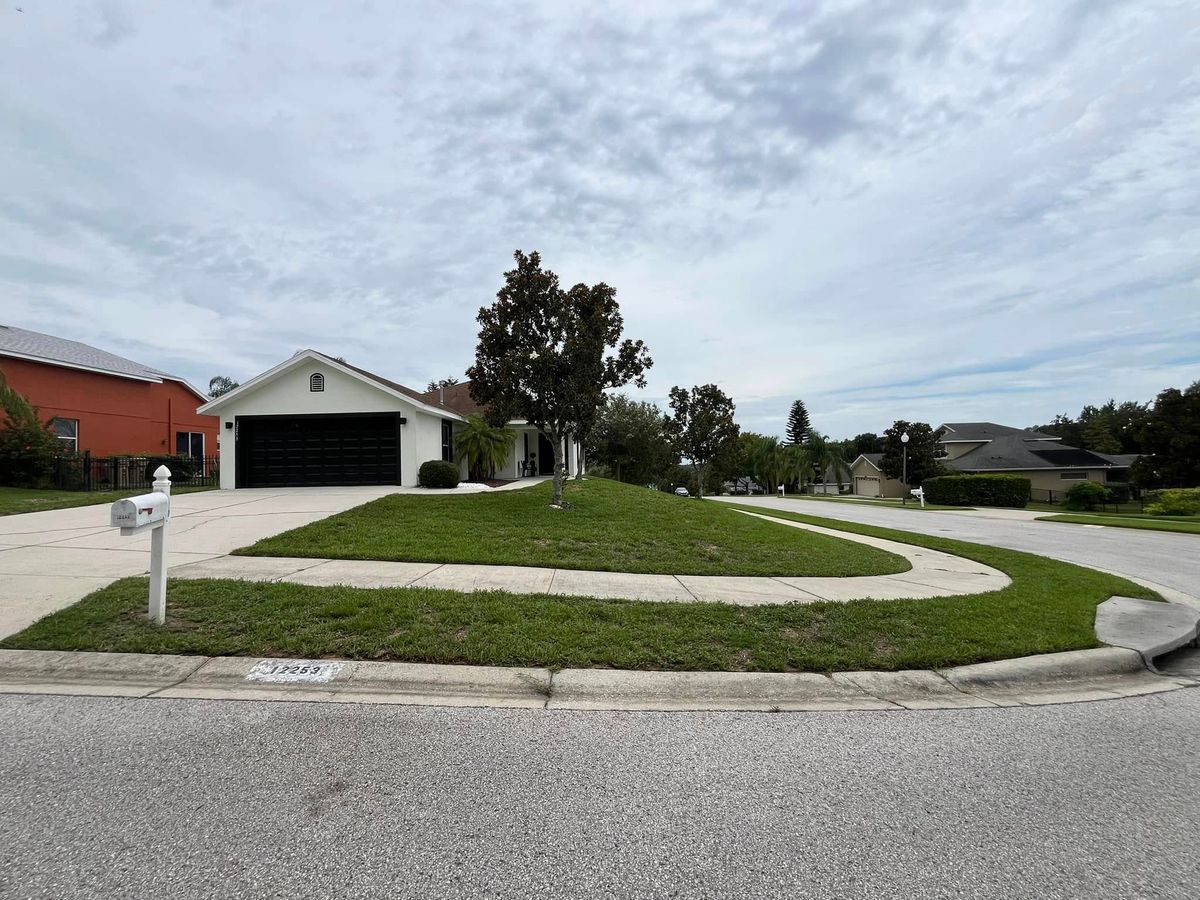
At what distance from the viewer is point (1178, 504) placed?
27938mm

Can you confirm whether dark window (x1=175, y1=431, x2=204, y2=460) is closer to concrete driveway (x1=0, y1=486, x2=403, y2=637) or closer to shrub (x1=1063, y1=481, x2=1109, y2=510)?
concrete driveway (x1=0, y1=486, x2=403, y2=637)

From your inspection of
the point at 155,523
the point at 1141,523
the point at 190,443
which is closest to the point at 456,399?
the point at 190,443

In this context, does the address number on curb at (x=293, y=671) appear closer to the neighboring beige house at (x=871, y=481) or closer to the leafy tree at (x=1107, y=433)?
the neighboring beige house at (x=871, y=481)

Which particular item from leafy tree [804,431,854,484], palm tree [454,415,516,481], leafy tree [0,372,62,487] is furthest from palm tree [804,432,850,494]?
leafy tree [0,372,62,487]

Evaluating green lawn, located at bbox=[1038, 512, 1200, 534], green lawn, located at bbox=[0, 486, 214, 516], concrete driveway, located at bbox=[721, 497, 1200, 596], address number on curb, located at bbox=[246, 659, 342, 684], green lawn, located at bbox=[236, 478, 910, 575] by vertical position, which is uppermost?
green lawn, located at bbox=[0, 486, 214, 516]

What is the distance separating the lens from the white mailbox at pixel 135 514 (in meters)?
4.68

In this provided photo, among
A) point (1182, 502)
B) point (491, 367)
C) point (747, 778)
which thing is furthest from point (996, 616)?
point (1182, 502)

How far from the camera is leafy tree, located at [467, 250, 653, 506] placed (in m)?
12.2

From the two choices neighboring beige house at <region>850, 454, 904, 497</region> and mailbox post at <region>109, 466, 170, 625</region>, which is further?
neighboring beige house at <region>850, 454, 904, 497</region>

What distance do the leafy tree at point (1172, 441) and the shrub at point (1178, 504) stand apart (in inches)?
311

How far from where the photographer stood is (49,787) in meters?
2.93

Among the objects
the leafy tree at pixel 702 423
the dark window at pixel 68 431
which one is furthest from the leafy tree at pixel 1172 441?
the dark window at pixel 68 431

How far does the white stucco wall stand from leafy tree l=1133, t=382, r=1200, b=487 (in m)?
42.3

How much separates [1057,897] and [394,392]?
61.4ft
